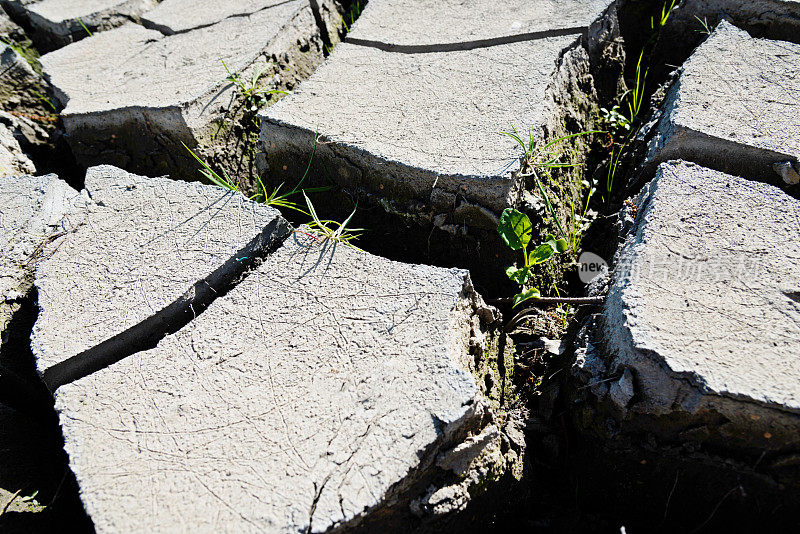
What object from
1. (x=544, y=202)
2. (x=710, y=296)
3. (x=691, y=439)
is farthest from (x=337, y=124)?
(x=691, y=439)

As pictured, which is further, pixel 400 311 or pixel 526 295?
pixel 526 295

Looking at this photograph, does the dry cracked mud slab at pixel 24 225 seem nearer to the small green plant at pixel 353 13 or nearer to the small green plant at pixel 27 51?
the small green plant at pixel 27 51

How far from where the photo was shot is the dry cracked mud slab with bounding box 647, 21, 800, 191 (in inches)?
50.0

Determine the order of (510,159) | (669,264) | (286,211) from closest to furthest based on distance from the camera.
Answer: (669,264) < (510,159) < (286,211)

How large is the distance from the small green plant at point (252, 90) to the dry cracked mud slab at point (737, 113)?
3.53 ft

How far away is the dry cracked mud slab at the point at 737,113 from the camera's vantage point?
Result: 1270mm

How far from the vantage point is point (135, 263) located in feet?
4.08

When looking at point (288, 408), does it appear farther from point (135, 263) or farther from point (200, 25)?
point (200, 25)

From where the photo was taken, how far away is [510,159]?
4.22ft

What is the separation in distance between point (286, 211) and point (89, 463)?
0.80 metres

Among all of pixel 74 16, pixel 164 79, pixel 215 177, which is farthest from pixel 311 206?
pixel 74 16

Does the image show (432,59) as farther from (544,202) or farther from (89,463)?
(89,463)

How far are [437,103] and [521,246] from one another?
458 mm

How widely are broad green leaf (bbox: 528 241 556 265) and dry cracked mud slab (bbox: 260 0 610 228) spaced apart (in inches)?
4.4
